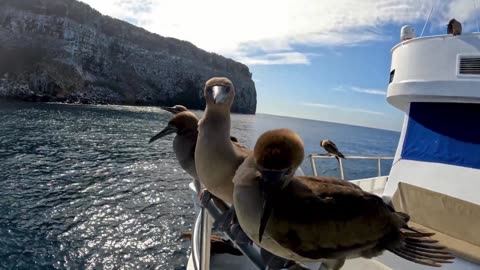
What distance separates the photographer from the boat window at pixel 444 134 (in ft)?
19.4

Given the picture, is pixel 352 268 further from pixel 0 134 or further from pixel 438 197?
pixel 0 134

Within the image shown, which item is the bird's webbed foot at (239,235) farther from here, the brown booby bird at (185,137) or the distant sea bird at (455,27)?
the distant sea bird at (455,27)

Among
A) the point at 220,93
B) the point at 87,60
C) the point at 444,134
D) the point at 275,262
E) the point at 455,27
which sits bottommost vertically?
the point at 275,262

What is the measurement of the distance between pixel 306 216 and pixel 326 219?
0.44 feet

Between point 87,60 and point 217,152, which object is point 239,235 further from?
point 87,60

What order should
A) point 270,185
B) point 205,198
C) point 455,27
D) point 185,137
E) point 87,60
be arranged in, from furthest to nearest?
point 87,60 < point 455,27 < point 185,137 < point 205,198 < point 270,185

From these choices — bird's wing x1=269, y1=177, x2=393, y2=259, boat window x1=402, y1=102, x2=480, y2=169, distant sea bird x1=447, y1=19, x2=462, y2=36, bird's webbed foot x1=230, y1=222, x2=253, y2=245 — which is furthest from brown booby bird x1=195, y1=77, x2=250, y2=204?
distant sea bird x1=447, y1=19, x2=462, y2=36

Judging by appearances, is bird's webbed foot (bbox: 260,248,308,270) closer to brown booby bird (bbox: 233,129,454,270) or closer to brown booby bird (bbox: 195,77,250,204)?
brown booby bird (bbox: 233,129,454,270)

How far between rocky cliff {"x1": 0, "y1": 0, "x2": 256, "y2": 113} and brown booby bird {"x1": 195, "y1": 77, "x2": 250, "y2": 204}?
284 feet

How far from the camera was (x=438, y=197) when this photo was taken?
5.39 m

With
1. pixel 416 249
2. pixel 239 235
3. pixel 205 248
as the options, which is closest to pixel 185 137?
pixel 205 248

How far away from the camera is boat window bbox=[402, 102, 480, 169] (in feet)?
19.4

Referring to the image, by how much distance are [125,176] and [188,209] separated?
22.2 feet

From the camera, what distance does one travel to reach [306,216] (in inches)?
68.5
